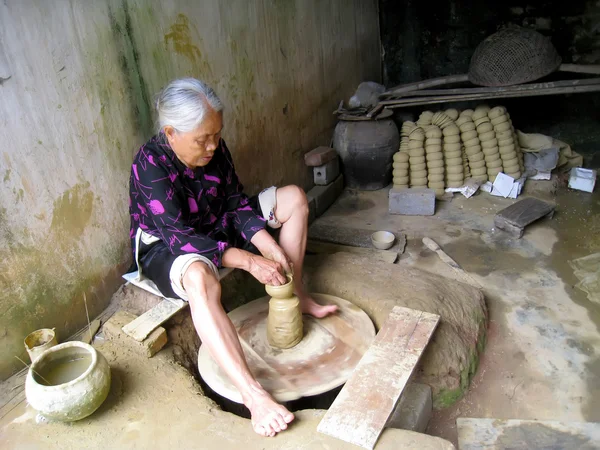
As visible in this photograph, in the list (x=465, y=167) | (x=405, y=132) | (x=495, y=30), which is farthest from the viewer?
(x=495, y=30)

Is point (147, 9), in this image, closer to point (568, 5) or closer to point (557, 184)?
point (557, 184)

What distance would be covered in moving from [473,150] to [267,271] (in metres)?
3.67

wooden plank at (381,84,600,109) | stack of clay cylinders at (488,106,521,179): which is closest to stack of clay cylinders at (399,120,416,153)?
wooden plank at (381,84,600,109)

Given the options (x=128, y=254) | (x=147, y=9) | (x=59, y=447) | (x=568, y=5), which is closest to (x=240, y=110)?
(x=147, y=9)

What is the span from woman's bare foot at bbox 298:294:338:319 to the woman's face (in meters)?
0.98

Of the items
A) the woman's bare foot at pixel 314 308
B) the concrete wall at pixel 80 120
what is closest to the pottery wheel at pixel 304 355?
the woman's bare foot at pixel 314 308

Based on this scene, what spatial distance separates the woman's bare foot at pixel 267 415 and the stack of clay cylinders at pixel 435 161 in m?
3.66

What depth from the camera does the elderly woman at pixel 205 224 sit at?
6.90 ft

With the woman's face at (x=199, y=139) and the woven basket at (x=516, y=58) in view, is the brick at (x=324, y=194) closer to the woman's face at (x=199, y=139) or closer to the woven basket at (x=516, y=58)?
the woven basket at (x=516, y=58)

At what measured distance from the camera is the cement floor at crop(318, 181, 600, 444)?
2539 millimetres

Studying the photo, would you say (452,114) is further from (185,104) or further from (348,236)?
(185,104)

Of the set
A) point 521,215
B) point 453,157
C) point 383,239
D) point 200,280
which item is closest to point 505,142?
point 453,157

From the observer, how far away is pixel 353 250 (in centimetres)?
396

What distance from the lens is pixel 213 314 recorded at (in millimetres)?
2129
